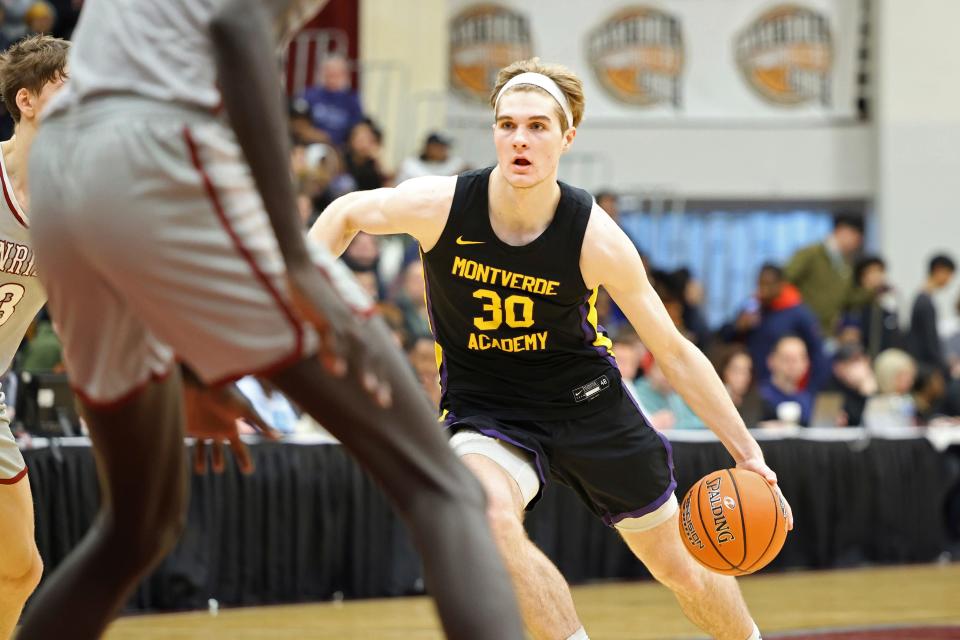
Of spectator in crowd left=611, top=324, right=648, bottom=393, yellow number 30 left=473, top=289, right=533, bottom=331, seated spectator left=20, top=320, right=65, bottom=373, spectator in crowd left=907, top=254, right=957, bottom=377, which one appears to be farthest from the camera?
spectator in crowd left=907, top=254, right=957, bottom=377

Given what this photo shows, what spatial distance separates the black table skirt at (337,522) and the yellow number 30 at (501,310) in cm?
358

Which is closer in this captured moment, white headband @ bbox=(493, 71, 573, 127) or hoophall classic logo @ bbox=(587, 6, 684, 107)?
white headband @ bbox=(493, 71, 573, 127)

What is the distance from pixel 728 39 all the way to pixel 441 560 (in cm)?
1621

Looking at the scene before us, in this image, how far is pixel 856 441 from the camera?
1045 cm

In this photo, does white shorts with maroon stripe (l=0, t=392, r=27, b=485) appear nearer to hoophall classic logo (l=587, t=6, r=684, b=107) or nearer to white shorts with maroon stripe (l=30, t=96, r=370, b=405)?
white shorts with maroon stripe (l=30, t=96, r=370, b=405)

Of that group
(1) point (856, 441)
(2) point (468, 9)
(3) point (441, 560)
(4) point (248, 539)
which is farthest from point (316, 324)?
(2) point (468, 9)

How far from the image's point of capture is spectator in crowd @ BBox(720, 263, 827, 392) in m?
12.6

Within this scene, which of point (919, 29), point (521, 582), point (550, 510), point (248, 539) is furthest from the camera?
point (919, 29)

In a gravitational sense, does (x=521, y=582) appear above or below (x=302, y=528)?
above

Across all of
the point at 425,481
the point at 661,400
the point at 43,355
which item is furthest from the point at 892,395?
the point at 425,481

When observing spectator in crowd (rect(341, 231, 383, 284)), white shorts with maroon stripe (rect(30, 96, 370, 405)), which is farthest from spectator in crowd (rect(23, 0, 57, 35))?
white shorts with maroon stripe (rect(30, 96, 370, 405))

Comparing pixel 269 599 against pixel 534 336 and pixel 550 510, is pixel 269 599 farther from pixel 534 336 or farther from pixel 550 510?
pixel 534 336

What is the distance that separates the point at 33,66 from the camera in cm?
414

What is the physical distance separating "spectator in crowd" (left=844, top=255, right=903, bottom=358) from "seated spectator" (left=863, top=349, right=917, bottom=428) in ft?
4.16
